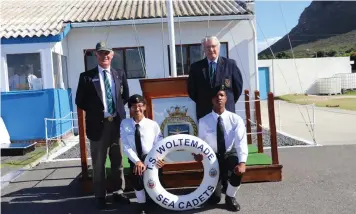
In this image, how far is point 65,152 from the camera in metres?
9.40

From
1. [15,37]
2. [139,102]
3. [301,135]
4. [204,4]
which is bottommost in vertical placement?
[301,135]

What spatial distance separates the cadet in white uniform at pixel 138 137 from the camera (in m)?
4.96

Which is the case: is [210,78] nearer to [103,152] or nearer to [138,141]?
[138,141]

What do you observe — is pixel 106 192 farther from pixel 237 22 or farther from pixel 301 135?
pixel 237 22

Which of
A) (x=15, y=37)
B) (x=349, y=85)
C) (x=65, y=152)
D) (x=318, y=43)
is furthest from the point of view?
(x=318, y=43)

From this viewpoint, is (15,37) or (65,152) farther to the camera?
(15,37)

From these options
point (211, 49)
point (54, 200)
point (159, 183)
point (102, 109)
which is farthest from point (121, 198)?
point (211, 49)

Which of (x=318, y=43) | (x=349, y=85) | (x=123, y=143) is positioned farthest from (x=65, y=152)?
(x=318, y=43)

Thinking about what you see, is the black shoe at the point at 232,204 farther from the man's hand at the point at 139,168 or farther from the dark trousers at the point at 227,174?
the man's hand at the point at 139,168

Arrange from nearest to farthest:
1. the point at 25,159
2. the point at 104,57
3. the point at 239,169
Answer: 1. the point at 239,169
2. the point at 104,57
3. the point at 25,159

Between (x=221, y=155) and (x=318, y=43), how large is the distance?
8424cm

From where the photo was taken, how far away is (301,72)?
29.1m

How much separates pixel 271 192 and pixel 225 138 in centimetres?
108

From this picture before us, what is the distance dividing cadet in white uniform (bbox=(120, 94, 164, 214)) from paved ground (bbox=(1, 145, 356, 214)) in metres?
0.36
